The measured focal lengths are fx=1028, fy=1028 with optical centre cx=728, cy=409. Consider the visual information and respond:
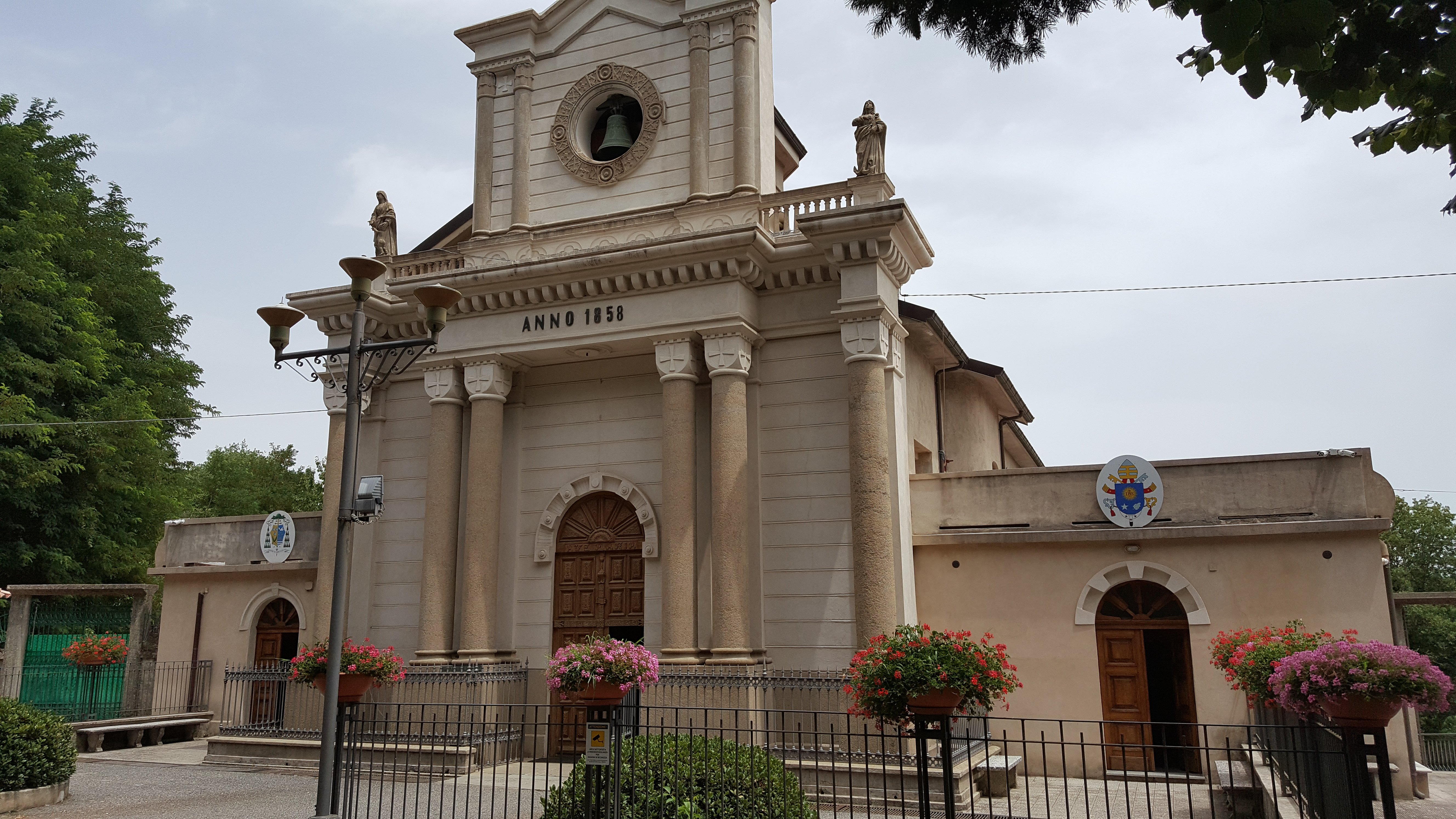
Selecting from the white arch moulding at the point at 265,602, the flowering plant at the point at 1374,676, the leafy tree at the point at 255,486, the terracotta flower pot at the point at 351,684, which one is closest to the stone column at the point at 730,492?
the terracotta flower pot at the point at 351,684

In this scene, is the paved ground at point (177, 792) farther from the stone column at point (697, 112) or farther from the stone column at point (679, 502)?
the stone column at point (697, 112)

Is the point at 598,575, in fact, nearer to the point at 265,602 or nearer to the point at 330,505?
the point at 330,505

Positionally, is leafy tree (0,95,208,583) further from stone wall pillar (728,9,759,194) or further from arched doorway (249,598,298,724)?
stone wall pillar (728,9,759,194)

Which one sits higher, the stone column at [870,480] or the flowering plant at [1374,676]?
the stone column at [870,480]

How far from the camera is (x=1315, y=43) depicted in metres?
3.95

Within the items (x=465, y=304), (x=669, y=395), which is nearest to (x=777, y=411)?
(x=669, y=395)

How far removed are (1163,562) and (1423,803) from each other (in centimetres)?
440

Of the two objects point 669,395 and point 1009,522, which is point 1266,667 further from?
point 669,395

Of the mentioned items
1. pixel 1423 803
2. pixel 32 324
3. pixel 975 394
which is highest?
pixel 32 324

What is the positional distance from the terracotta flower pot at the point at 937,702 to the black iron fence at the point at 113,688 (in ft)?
59.9

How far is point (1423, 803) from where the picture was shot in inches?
535

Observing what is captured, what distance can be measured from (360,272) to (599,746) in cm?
515

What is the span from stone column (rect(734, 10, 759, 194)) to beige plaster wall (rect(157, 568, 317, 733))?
12121 millimetres

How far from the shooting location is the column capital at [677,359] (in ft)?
56.0
